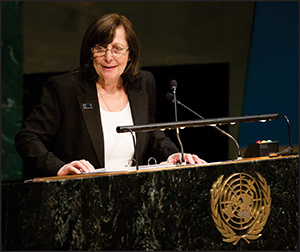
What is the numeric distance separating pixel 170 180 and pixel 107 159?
861mm

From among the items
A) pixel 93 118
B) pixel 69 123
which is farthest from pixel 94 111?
pixel 69 123

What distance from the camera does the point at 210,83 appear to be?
5.07m

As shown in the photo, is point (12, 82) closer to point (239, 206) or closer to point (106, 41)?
point (106, 41)

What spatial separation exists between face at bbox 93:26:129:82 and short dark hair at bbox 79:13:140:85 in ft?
0.08

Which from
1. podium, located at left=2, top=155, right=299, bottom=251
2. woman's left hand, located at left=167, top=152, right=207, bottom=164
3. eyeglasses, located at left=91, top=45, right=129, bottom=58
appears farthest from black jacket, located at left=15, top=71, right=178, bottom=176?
podium, located at left=2, top=155, right=299, bottom=251

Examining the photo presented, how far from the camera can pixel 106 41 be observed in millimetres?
3150

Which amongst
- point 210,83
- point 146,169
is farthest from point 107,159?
point 210,83

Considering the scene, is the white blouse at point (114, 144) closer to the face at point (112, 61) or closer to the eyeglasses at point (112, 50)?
the face at point (112, 61)

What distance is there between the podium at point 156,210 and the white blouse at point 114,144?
78cm

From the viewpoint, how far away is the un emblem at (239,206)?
7.94 feet

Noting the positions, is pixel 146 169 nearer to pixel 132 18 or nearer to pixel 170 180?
pixel 170 180

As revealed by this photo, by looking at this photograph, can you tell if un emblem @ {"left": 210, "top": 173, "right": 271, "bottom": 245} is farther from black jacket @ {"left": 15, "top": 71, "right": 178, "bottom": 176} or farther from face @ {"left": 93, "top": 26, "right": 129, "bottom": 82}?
face @ {"left": 93, "top": 26, "right": 129, "bottom": 82}

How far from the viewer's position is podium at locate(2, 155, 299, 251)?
7.14 ft

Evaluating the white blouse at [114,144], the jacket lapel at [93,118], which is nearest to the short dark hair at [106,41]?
the jacket lapel at [93,118]
